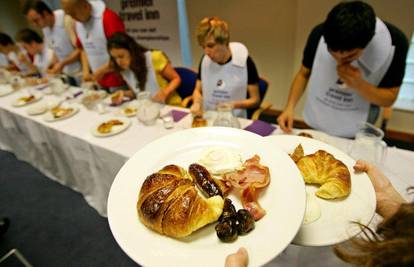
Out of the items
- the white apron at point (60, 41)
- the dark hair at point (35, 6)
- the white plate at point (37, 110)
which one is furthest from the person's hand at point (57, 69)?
the white plate at point (37, 110)

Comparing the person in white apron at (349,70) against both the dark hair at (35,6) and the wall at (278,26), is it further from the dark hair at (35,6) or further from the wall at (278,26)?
the dark hair at (35,6)

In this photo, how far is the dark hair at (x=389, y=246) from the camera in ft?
1.55

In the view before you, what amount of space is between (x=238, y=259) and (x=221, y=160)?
37 cm

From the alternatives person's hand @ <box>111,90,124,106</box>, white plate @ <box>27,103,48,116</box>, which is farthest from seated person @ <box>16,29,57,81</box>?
person's hand @ <box>111,90,124,106</box>

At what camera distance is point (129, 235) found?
658 mm

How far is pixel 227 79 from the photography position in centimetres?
218

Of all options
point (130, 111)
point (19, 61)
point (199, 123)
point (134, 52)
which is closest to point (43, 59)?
point (19, 61)

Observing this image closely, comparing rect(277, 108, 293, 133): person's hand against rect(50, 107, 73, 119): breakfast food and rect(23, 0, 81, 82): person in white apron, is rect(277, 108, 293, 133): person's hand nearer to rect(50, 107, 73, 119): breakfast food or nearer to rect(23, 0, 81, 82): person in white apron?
rect(50, 107, 73, 119): breakfast food

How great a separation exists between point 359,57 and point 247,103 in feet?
2.95

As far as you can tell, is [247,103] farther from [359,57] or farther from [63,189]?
[63,189]

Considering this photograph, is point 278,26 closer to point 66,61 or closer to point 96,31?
point 96,31

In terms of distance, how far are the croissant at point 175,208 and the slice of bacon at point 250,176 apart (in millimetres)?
97

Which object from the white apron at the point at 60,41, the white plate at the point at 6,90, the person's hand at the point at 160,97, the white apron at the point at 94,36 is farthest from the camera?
the white apron at the point at 60,41

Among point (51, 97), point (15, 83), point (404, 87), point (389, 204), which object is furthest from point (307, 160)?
point (15, 83)
